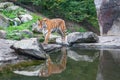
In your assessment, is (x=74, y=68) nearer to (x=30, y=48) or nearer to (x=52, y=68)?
(x=52, y=68)

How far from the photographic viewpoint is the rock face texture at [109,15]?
16.8m

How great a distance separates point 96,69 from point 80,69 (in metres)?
0.40

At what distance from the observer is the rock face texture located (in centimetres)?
1681

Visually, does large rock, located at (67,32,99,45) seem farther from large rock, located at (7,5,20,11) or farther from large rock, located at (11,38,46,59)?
large rock, located at (7,5,20,11)

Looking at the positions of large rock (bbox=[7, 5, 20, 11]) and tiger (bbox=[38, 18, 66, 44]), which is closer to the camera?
tiger (bbox=[38, 18, 66, 44])

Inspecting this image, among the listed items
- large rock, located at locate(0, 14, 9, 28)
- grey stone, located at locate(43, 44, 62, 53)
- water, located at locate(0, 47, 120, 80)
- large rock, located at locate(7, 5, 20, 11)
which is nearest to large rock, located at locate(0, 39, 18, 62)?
water, located at locate(0, 47, 120, 80)

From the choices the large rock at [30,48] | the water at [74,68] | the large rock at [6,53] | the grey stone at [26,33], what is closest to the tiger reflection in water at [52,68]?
the water at [74,68]

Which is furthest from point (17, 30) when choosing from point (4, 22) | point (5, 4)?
point (5, 4)

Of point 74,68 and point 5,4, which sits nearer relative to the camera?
point 74,68

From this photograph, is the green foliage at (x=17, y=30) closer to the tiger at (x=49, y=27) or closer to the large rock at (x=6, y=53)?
the tiger at (x=49, y=27)

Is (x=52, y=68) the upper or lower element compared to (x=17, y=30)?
lower

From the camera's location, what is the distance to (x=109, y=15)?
55.6 feet

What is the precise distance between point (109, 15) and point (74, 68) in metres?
8.05

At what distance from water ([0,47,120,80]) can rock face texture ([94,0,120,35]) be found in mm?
4507
